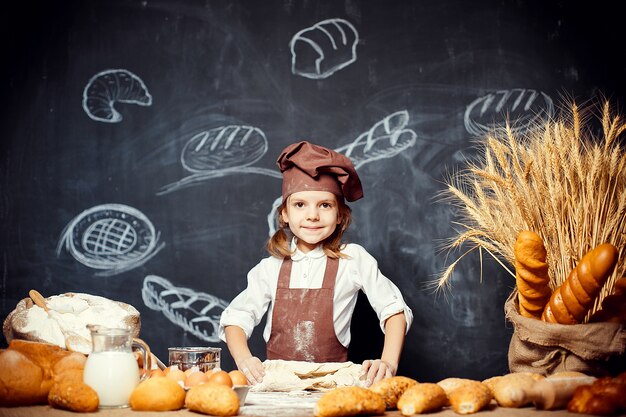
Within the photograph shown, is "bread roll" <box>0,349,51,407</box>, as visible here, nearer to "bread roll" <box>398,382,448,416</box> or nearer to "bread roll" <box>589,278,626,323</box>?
"bread roll" <box>398,382,448,416</box>

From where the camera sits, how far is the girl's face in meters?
2.37

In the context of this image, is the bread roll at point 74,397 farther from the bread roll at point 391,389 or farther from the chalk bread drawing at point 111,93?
the chalk bread drawing at point 111,93

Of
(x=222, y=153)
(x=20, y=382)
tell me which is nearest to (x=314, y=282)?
(x=222, y=153)

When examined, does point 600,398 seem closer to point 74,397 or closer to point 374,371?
point 374,371

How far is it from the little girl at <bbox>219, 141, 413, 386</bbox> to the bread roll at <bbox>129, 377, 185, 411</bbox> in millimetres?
Answer: 1008

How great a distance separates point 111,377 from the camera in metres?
1.28

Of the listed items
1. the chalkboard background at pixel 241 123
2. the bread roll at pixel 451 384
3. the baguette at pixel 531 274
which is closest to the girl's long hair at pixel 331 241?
the chalkboard background at pixel 241 123

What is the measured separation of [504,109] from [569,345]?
1365mm

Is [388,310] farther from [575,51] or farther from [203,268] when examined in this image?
[575,51]

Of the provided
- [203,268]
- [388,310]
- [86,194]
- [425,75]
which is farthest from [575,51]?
[86,194]

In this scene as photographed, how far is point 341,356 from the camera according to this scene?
2.39m

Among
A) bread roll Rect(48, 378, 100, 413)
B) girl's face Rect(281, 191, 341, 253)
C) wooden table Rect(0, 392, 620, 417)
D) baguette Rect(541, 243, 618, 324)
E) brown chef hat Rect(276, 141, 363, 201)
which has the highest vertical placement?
brown chef hat Rect(276, 141, 363, 201)

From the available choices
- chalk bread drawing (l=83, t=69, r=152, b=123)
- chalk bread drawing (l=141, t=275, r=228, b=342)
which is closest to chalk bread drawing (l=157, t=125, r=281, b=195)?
chalk bread drawing (l=83, t=69, r=152, b=123)

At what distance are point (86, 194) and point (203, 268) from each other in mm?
587
